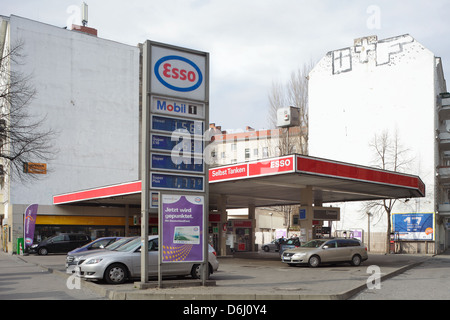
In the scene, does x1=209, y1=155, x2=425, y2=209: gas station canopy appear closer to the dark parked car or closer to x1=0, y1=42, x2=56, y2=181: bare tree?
x1=0, y1=42, x2=56, y2=181: bare tree

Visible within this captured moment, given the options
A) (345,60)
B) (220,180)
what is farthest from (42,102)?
(345,60)

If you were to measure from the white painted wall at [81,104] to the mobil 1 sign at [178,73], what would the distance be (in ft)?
104

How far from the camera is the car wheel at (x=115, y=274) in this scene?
1495 centimetres

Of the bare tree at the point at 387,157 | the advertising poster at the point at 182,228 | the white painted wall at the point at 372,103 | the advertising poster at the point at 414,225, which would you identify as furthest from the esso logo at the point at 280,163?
the white painted wall at the point at 372,103

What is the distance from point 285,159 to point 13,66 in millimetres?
30429

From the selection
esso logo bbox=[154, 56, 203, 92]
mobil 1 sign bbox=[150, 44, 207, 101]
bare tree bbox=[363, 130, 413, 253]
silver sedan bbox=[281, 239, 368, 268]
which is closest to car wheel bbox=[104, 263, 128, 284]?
mobil 1 sign bbox=[150, 44, 207, 101]

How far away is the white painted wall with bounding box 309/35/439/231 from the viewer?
→ 44656 millimetres

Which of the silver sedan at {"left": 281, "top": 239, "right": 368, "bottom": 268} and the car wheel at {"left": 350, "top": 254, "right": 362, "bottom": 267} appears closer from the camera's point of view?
the silver sedan at {"left": 281, "top": 239, "right": 368, "bottom": 268}

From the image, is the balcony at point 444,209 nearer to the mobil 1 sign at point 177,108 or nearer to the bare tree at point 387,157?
the bare tree at point 387,157

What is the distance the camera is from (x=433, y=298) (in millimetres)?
12539

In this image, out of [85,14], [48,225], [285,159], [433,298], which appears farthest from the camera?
[85,14]

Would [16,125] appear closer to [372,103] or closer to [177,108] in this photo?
[177,108]

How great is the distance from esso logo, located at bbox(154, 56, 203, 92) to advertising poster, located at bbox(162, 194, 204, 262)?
126 inches
